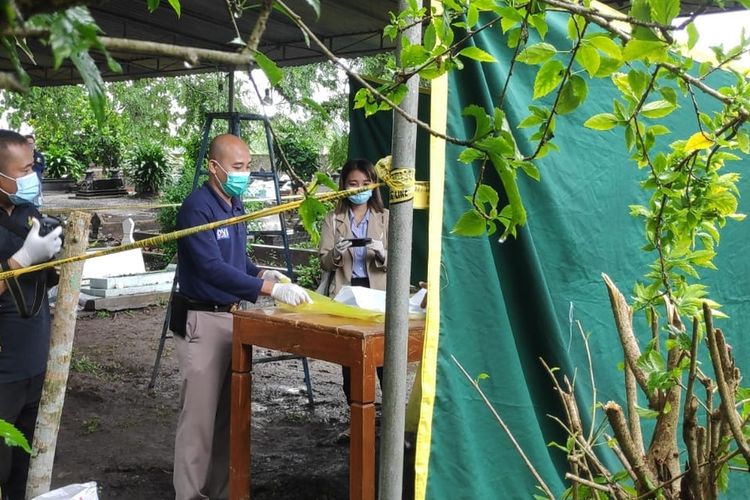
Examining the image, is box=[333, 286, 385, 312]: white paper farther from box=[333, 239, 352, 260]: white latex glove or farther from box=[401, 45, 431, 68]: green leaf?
box=[401, 45, 431, 68]: green leaf

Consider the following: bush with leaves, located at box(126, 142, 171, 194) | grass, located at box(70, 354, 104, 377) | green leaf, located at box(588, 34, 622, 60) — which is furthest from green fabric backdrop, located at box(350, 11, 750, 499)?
bush with leaves, located at box(126, 142, 171, 194)

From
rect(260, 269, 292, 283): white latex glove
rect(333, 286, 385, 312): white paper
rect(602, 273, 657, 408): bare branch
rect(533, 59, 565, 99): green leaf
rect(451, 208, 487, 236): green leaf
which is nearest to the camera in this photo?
rect(533, 59, 565, 99): green leaf

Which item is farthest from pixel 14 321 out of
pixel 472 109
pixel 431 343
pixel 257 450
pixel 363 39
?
pixel 363 39

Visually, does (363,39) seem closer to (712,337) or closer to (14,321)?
(14,321)

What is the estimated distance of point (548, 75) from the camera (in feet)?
4.43

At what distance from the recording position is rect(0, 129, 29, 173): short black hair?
2.91 m

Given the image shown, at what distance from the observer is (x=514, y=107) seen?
299 centimetres

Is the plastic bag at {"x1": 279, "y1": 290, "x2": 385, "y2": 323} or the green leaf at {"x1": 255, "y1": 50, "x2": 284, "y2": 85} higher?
the green leaf at {"x1": 255, "y1": 50, "x2": 284, "y2": 85}

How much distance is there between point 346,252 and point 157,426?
185 centimetres

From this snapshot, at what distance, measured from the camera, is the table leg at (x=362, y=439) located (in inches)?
111

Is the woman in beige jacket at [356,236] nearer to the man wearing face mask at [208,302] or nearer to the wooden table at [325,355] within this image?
the man wearing face mask at [208,302]

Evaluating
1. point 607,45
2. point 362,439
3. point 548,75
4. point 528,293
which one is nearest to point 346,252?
point 528,293

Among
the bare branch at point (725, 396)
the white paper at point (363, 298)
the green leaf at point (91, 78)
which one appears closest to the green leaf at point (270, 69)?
the green leaf at point (91, 78)

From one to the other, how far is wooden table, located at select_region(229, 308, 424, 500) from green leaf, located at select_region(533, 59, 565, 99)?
61.2 inches
